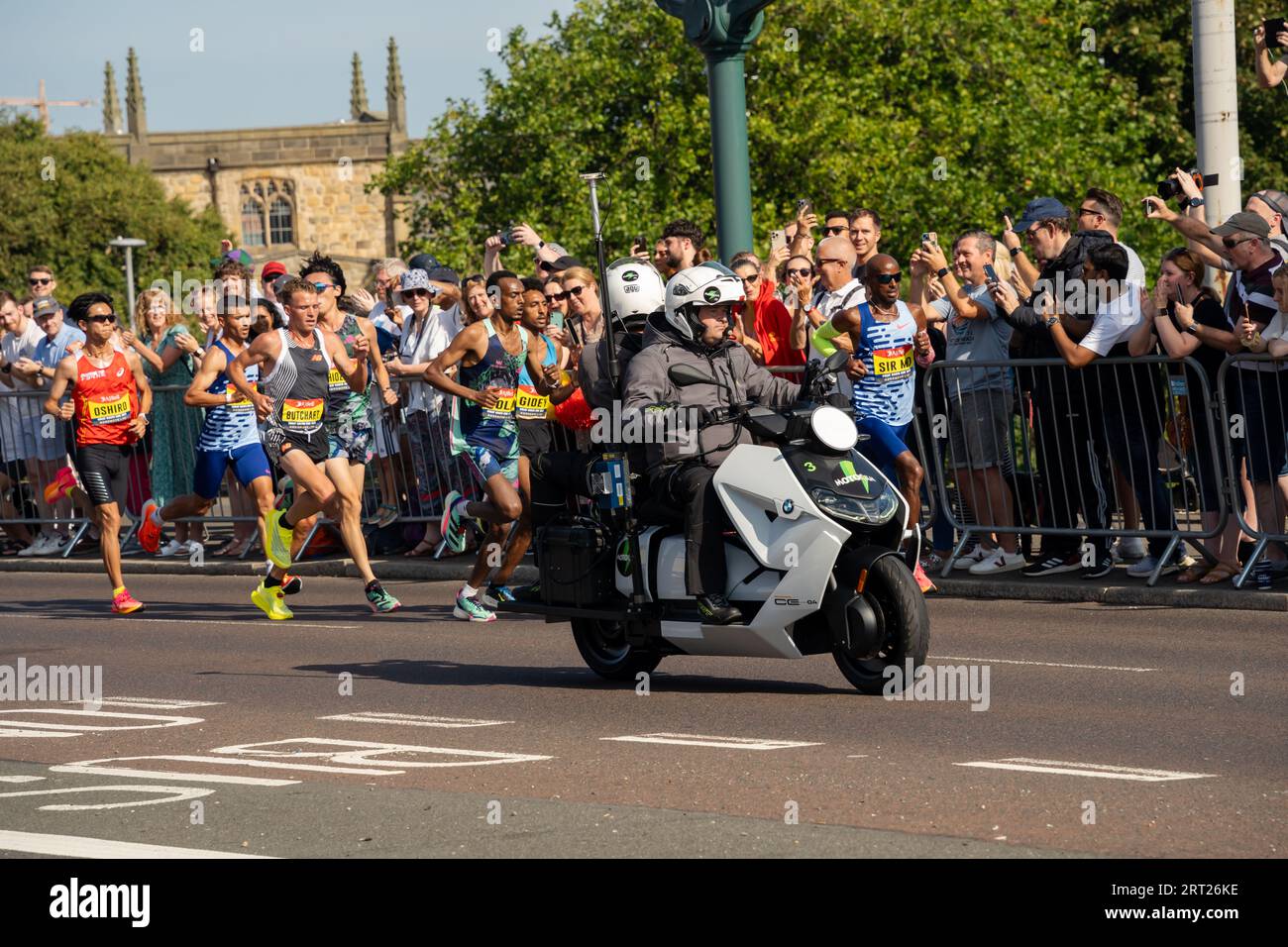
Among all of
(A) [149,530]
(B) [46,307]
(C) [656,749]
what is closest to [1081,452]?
(C) [656,749]

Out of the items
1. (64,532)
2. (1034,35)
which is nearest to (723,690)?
(64,532)

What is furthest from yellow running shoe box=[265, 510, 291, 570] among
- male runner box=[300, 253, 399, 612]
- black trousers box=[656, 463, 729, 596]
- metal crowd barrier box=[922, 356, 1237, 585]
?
black trousers box=[656, 463, 729, 596]

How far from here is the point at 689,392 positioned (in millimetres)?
10680

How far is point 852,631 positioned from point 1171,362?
4.91 metres

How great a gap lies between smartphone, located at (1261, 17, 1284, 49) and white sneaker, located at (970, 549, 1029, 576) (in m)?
3.83

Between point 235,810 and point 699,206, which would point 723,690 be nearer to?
point 235,810

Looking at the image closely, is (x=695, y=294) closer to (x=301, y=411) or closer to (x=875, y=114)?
(x=301, y=411)

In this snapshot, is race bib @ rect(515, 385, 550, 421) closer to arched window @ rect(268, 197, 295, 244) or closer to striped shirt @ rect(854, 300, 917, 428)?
striped shirt @ rect(854, 300, 917, 428)

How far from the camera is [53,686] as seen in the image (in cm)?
1205

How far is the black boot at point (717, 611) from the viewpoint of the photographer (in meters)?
10.3

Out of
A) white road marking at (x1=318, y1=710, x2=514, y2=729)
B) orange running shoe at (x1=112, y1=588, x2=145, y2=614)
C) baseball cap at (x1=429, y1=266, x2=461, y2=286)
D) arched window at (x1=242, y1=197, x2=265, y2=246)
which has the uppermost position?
arched window at (x1=242, y1=197, x2=265, y2=246)

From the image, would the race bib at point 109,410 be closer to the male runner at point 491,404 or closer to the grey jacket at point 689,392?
the male runner at point 491,404

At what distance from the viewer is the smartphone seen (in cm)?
1367

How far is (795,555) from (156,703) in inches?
138
